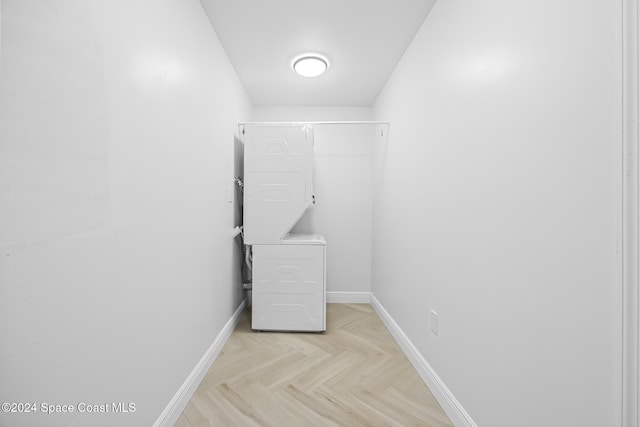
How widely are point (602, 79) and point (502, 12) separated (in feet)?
1.84

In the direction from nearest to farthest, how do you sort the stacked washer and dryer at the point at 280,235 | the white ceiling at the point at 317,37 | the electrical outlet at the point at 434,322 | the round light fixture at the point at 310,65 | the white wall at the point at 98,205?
the white wall at the point at 98,205 → the electrical outlet at the point at 434,322 → the white ceiling at the point at 317,37 → the round light fixture at the point at 310,65 → the stacked washer and dryer at the point at 280,235

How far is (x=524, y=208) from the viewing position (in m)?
0.98

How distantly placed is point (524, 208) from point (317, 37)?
1.80m

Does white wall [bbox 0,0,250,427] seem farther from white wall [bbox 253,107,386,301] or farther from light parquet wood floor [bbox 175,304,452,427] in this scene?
white wall [bbox 253,107,386,301]

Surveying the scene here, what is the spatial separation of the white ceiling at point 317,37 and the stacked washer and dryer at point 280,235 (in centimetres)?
55

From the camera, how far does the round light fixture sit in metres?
2.31

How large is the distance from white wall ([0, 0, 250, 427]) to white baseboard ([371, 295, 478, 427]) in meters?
1.40

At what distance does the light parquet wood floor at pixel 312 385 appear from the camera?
1474mm

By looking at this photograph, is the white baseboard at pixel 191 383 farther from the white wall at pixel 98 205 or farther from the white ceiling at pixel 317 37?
the white ceiling at pixel 317 37

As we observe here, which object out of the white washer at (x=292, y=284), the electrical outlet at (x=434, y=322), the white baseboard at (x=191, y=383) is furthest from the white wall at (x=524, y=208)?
the white baseboard at (x=191, y=383)

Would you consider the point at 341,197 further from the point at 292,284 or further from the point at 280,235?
the point at 292,284

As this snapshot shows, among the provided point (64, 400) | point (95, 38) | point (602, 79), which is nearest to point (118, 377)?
point (64, 400)

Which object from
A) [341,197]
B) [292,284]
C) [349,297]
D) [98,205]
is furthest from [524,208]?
[349,297]

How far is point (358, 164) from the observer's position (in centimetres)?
333
